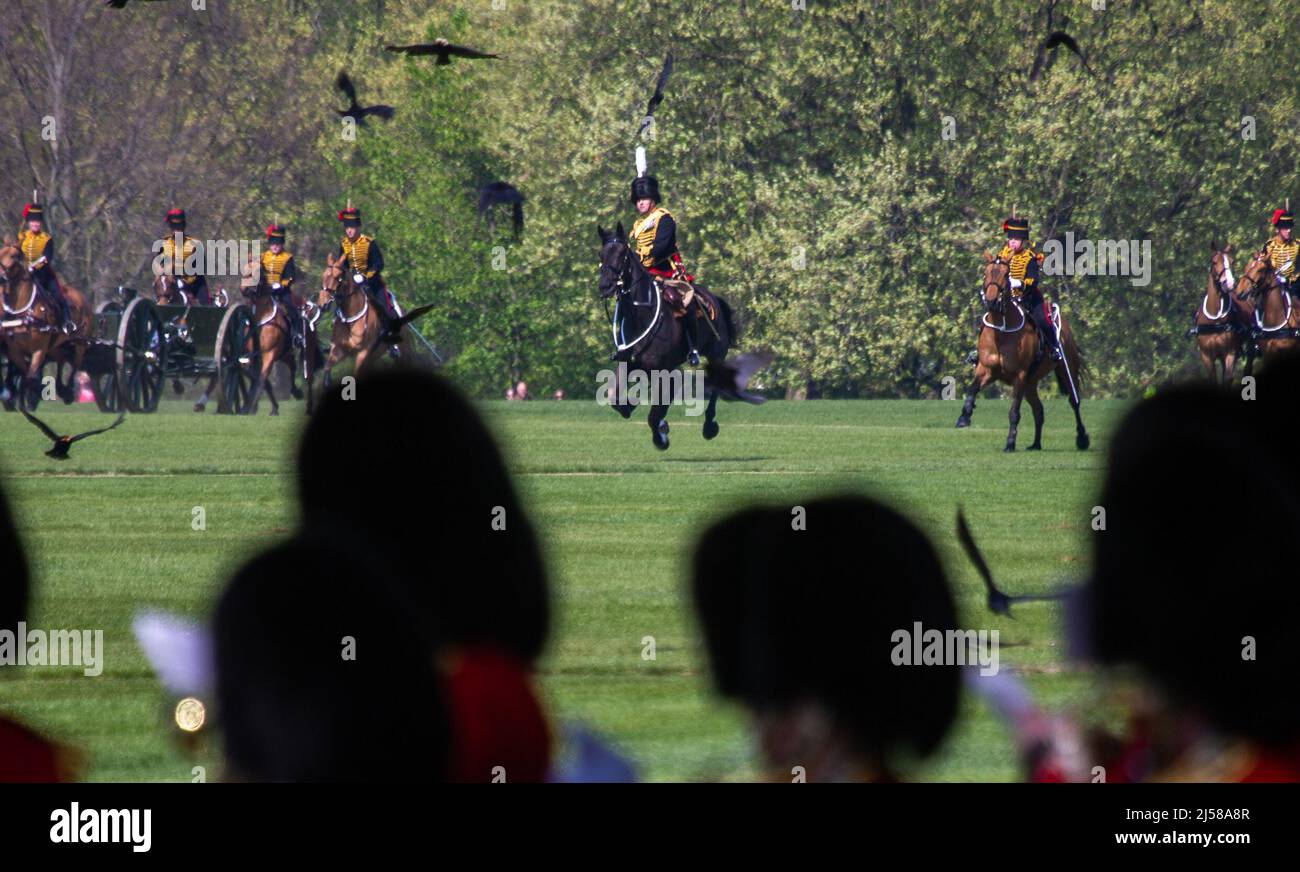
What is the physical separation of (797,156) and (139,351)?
18.6 m

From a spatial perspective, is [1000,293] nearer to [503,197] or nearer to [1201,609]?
[503,197]

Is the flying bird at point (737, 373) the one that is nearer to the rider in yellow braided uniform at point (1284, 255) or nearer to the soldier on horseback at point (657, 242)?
the soldier on horseback at point (657, 242)

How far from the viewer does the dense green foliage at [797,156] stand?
149ft

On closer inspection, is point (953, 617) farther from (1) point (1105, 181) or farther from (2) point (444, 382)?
(1) point (1105, 181)

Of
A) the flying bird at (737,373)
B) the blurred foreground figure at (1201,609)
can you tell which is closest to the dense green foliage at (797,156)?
the flying bird at (737,373)

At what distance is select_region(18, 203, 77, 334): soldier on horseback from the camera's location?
32688mm

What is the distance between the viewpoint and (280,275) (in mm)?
33781

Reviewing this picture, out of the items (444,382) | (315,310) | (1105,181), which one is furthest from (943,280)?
(444,382)

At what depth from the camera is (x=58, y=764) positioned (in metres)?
3.59

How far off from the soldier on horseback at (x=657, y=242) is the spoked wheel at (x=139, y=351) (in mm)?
10513

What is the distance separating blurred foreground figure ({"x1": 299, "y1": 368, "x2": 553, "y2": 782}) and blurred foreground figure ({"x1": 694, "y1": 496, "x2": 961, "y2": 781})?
420 millimetres

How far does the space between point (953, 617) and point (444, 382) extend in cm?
101
